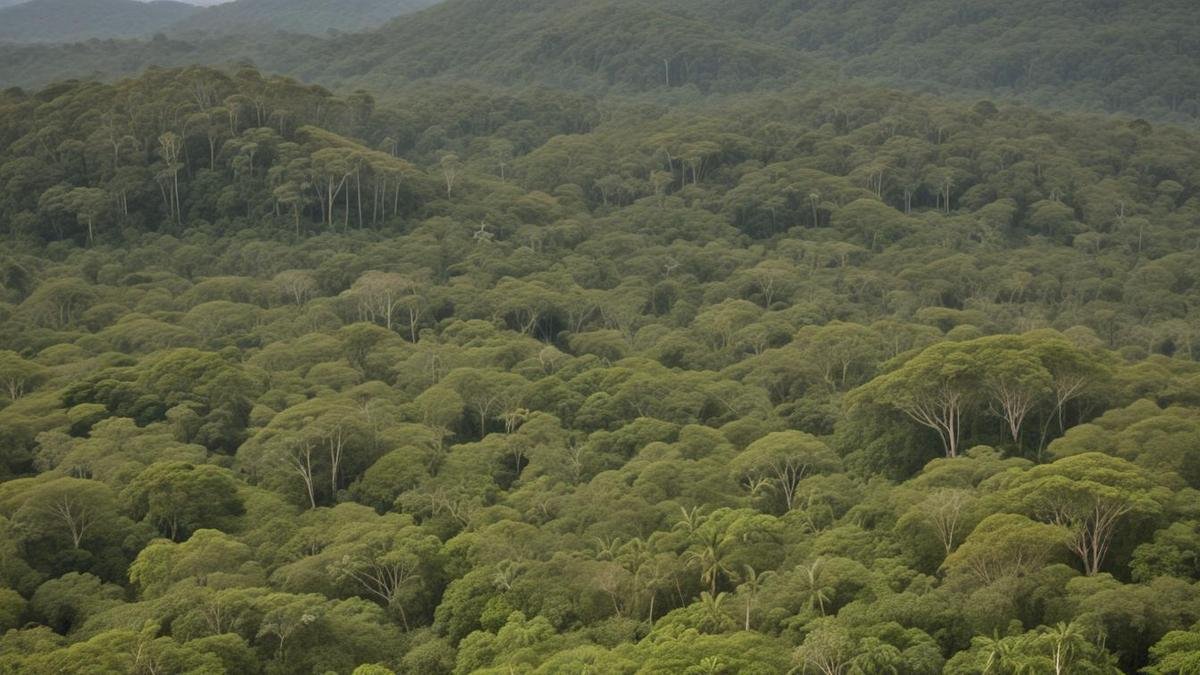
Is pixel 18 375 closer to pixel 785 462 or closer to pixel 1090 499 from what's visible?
pixel 785 462

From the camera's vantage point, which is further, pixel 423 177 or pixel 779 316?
pixel 423 177

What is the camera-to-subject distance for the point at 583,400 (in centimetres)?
6294

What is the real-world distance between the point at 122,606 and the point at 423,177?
62774 mm

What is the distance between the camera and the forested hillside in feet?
136

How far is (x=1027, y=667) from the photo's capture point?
34469 mm

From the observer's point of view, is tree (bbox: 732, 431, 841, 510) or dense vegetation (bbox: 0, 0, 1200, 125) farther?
dense vegetation (bbox: 0, 0, 1200, 125)

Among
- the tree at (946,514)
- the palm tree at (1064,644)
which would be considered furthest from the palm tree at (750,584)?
the palm tree at (1064,644)

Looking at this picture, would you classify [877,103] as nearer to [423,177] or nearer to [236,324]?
[423,177]

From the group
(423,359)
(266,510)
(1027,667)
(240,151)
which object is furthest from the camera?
(240,151)

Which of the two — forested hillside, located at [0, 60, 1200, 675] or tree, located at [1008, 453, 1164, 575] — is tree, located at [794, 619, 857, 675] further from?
tree, located at [1008, 453, 1164, 575]

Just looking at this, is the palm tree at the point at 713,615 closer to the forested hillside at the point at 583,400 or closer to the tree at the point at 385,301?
the forested hillside at the point at 583,400

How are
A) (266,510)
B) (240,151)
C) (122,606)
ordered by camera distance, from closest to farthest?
1. (122,606)
2. (266,510)
3. (240,151)

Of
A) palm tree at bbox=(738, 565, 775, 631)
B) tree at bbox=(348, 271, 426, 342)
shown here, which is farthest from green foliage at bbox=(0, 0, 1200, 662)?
palm tree at bbox=(738, 565, 775, 631)

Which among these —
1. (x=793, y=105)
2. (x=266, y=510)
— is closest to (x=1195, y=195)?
(x=793, y=105)
